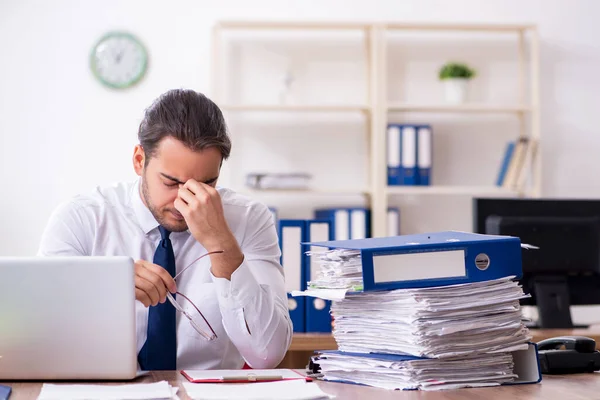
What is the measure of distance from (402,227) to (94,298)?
119 inches

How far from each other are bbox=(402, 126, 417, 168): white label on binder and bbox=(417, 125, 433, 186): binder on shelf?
2cm

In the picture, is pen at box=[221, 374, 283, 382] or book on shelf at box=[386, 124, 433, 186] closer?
pen at box=[221, 374, 283, 382]

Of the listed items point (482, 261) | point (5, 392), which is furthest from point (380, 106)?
point (5, 392)

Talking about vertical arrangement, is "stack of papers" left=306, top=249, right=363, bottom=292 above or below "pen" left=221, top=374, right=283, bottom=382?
above

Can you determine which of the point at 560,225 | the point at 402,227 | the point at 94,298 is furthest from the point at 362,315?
the point at 402,227

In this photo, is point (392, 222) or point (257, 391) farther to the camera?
point (392, 222)

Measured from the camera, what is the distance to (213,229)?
67.3 inches

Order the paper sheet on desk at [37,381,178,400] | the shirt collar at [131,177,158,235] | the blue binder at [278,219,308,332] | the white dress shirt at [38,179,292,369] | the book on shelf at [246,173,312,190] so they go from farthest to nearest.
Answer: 1. the book on shelf at [246,173,312,190]
2. the blue binder at [278,219,308,332]
3. the shirt collar at [131,177,158,235]
4. the white dress shirt at [38,179,292,369]
5. the paper sheet on desk at [37,381,178,400]

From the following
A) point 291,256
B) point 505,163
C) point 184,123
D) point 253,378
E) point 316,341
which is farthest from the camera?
point 505,163

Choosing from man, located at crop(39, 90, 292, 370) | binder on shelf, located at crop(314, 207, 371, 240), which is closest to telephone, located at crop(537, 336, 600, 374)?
man, located at crop(39, 90, 292, 370)

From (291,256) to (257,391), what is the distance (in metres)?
1.36

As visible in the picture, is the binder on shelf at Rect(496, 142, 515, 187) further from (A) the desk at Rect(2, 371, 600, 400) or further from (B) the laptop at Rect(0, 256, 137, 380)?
(B) the laptop at Rect(0, 256, 137, 380)

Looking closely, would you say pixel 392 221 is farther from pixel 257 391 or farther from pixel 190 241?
pixel 257 391

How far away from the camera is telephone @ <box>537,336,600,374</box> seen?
59.1 inches
